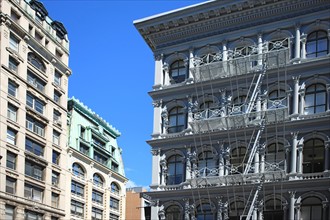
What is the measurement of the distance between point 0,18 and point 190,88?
26741 mm

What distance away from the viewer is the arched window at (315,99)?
30333mm

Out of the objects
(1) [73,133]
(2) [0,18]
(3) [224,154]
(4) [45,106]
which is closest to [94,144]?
(1) [73,133]

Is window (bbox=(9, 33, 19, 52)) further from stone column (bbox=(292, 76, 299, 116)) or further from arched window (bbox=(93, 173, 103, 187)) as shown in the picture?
stone column (bbox=(292, 76, 299, 116))

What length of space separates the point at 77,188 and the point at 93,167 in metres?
5.41

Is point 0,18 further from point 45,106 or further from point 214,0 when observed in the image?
point 214,0

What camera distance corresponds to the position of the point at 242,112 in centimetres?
3234

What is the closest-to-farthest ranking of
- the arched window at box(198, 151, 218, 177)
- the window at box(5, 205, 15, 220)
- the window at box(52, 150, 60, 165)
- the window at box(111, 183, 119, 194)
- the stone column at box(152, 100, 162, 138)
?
the arched window at box(198, 151, 218, 177)
the stone column at box(152, 100, 162, 138)
the window at box(5, 205, 15, 220)
the window at box(52, 150, 60, 165)
the window at box(111, 183, 119, 194)

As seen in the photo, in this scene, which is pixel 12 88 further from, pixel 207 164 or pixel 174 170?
pixel 207 164

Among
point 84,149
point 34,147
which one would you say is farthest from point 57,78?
point 84,149

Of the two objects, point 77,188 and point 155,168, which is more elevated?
point 155,168

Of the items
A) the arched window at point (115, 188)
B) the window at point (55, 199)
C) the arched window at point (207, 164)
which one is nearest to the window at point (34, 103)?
the window at point (55, 199)

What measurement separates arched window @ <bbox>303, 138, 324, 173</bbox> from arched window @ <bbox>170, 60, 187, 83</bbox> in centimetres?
1050

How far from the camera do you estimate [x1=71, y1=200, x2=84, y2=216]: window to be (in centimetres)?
6444

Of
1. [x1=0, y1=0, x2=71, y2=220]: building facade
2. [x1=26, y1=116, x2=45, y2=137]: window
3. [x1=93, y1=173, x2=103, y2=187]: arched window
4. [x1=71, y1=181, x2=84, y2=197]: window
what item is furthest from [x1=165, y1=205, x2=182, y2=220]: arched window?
[x1=93, y1=173, x2=103, y2=187]: arched window
